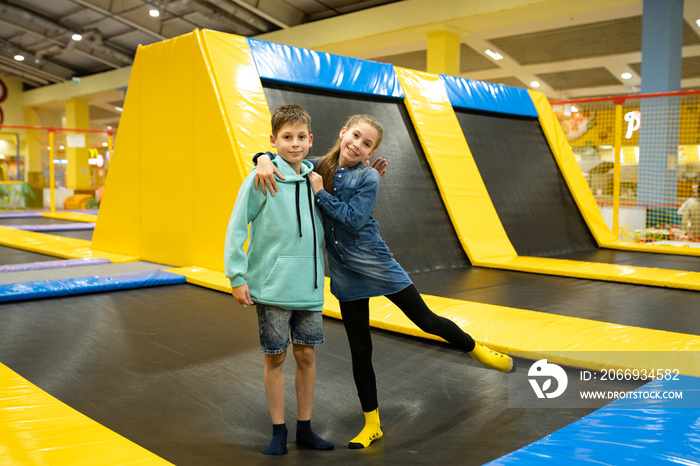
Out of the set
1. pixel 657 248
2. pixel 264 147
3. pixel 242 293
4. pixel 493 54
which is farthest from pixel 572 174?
pixel 493 54

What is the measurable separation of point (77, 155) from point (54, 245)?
12.6 meters

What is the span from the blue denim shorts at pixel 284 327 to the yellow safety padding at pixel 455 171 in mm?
2725

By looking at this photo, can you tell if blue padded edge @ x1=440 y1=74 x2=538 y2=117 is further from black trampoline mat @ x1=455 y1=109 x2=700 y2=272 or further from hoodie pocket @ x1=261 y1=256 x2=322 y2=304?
hoodie pocket @ x1=261 y1=256 x2=322 y2=304

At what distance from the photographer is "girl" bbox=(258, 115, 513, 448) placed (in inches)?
57.9

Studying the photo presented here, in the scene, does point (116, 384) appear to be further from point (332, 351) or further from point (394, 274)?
point (394, 274)

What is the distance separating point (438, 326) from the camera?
1673 millimetres

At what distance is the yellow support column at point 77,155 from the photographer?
15922 mm

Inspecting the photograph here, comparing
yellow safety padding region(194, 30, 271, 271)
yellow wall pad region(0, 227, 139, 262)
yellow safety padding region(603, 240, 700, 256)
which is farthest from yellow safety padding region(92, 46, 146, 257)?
yellow safety padding region(603, 240, 700, 256)

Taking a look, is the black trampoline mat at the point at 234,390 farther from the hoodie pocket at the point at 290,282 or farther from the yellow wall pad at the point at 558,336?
the hoodie pocket at the point at 290,282

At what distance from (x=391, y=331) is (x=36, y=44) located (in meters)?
14.9

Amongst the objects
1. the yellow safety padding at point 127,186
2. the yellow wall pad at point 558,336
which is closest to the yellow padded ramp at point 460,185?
the yellow wall pad at point 558,336

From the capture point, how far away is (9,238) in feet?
17.7

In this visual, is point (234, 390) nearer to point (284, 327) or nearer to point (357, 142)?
point (284, 327)

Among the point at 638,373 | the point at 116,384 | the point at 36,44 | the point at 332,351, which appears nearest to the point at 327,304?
the point at 332,351
